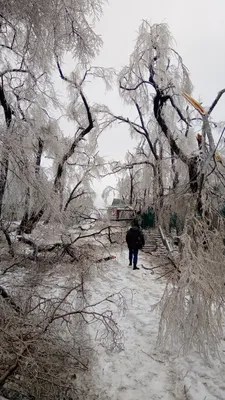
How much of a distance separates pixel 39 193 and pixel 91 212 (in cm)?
467

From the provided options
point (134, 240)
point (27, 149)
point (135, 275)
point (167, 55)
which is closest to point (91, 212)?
point (134, 240)

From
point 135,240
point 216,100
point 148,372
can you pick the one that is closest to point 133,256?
point 135,240

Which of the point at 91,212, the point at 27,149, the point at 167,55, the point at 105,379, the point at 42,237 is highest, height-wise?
the point at 167,55

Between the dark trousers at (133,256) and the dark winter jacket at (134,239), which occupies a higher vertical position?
the dark winter jacket at (134,239)

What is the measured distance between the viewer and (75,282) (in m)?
6.38

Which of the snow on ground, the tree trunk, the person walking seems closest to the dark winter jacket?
the person walking

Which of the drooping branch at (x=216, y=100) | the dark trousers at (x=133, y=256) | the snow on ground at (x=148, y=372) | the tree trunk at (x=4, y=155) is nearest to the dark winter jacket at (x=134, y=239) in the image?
the dark trousers at (x=133, y=256)

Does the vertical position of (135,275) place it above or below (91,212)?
below

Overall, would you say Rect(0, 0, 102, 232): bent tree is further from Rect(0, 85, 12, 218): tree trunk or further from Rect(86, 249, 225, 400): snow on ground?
Rect(86, 249, 225, 400): snow on ground

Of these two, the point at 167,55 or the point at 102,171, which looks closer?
the point at 167,55

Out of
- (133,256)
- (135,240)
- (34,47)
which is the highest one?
(34,47)

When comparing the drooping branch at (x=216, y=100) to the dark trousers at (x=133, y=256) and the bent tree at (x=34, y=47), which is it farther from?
the dark trousers at (x=133, y=256)

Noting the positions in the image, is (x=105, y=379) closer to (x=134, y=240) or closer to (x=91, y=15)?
(x=91, y=15)

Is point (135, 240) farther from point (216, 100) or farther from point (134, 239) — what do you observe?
point (216, 100)
